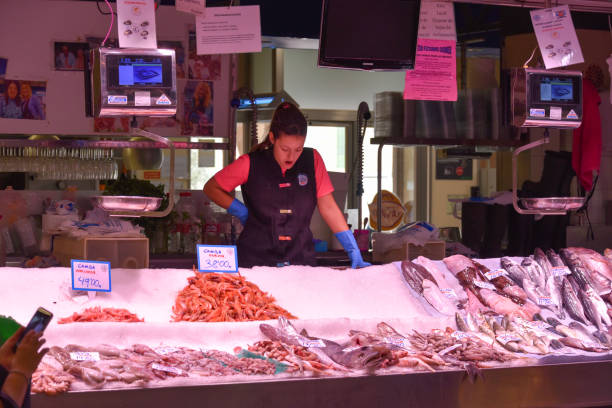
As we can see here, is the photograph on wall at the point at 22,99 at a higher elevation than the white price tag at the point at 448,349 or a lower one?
higher

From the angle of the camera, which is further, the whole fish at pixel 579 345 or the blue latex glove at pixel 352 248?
the blue latex glove at pixel 352 248

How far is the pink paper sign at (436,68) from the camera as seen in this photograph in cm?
382

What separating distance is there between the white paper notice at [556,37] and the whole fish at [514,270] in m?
0.93

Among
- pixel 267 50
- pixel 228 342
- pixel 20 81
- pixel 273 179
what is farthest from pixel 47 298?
pixel 267 50

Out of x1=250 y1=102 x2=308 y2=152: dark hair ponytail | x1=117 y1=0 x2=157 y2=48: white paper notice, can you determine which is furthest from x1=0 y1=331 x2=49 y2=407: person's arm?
x1=250 y1=102 x2=308 y2=152: dark hair ponytail

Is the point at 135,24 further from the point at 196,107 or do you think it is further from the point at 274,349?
the point at 196,107

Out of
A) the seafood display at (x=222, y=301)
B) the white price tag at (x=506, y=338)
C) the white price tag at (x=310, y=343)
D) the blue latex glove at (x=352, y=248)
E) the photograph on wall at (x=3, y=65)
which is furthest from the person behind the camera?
the photograph on wall at (x=3, y=65)

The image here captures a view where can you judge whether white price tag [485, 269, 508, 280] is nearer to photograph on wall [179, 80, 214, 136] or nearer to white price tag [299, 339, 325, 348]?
white price tag [299, 339, 325, 348]

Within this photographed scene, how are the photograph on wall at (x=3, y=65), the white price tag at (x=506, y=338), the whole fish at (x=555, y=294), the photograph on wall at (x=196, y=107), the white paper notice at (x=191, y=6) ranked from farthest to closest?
the photograph on wall at (x=196, y=107) < the photograph on wall at (x=3, y=65) < the white paper notice at (x=191, y=6) < the whole fish at (x=555, y=294) < the white price tag at (x=506, y=338)

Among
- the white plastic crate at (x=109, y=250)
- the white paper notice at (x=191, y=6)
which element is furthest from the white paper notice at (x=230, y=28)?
the white plastic crate at (x=109, y=250)

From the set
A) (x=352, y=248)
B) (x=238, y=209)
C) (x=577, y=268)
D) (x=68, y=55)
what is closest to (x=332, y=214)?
(x=352, y=248)

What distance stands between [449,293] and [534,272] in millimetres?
456

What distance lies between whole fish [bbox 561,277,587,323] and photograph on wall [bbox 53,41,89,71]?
142 inches

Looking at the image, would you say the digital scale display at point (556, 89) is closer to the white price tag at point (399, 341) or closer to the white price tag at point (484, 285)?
the white price tag at point (484, 285)
